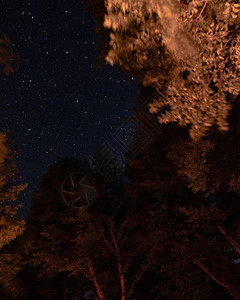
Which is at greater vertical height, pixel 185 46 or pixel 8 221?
pixel 185 46

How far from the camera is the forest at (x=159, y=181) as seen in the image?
385cm

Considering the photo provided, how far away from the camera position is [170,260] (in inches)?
352

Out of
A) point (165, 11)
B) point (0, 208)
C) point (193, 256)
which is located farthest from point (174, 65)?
point (193, 256)

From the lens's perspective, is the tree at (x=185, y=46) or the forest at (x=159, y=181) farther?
the forest at (x=159, y=181)

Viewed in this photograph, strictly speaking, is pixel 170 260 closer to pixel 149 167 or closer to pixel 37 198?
pixel 149 167

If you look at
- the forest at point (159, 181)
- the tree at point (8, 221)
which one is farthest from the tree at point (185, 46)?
the tree at point (8, 221)

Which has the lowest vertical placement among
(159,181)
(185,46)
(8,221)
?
(8,221)

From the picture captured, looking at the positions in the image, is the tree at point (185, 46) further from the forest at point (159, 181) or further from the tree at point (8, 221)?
the tree at point (8, 221)

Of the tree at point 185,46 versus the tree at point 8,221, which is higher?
the tree at point 185,46

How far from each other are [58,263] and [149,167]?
5.19 metres

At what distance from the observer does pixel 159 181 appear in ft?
26.6

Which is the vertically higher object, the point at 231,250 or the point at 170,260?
the point at 231,250

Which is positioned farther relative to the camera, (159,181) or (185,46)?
(159,181)

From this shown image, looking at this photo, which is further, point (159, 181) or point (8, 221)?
point (159, 181)
